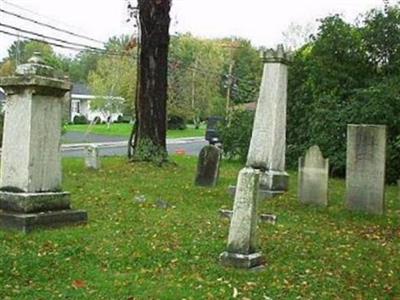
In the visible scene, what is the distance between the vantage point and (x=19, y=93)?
904 centimetres

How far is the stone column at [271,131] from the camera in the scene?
1330 cm

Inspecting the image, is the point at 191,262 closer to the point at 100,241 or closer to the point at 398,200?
the point at 100,241

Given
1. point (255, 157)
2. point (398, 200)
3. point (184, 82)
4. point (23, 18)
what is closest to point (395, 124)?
point (398, 200)

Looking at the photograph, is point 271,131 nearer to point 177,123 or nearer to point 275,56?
point 275,56

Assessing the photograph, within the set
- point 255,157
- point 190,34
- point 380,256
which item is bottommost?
point 380,256

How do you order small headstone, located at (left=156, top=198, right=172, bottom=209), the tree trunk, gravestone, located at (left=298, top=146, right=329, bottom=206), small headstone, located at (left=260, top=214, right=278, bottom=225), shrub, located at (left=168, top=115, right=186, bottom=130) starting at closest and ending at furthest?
1. small headstone, located at (left=260, top=214, right=278, bottom=225)
2. small headstone, located at (left=156, top=198, right=172, bottom=209)
3. gravestone, located at (left=298, top=146, right=329, bottom=206)
4. the tree trunk
5. shrub, located at (left=168, top=115, right=186, bottom=130)

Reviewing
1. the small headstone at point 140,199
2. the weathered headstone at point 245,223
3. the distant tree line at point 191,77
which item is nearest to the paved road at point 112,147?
the distant tree line at point 191,77

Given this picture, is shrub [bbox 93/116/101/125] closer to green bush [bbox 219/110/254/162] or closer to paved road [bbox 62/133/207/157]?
paved road [bbox 62/133/207/157]

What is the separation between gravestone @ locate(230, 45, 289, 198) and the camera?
13.3 metres

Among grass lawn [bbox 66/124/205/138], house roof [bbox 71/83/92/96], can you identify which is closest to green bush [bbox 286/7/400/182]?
grass lawn [bbox 66/124/205/138]

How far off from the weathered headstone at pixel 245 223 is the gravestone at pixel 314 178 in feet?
16.1

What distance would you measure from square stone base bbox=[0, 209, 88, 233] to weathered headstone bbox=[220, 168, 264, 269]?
261cm

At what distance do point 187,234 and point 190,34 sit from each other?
2478 inches

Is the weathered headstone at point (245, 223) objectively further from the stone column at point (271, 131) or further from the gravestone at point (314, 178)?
the stone column at point (271, 131)
